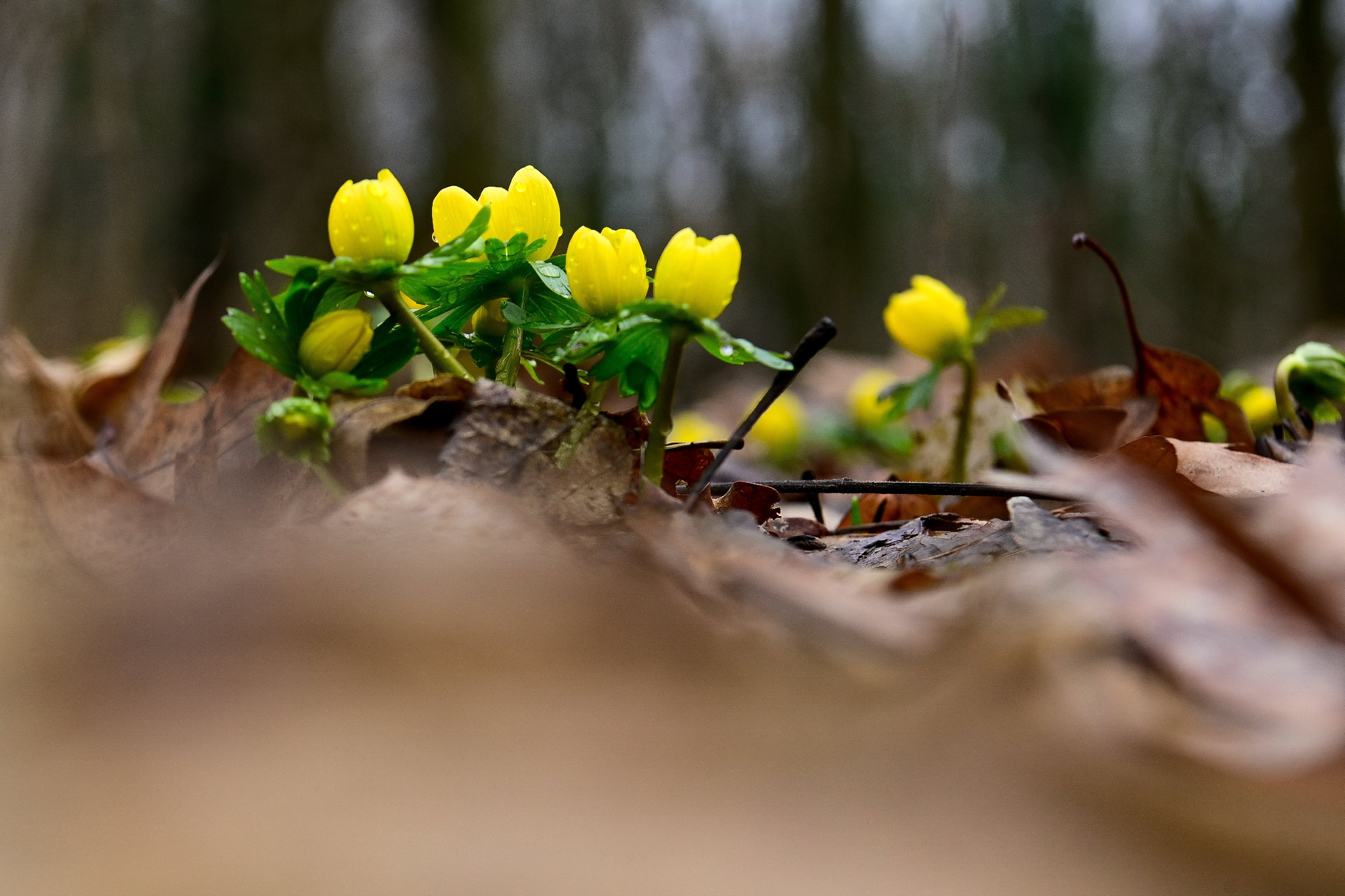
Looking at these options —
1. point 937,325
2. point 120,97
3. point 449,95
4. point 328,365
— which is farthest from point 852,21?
point 328,365

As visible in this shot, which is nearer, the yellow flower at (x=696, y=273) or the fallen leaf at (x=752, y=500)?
the yellow flower at (x=696, y=273)

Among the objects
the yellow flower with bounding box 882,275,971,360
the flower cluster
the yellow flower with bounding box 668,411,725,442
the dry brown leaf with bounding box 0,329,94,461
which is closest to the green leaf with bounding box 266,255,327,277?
the flower cluster

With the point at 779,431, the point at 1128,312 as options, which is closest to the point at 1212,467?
the point at 1128,312

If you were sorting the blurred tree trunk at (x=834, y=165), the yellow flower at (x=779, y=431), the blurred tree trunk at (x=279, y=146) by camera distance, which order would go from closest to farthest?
the yellow flower at (x=779, y=431), the blurred tree trunk at (x=279, y=146), the blurred tree trunk at (x=834, y=165)

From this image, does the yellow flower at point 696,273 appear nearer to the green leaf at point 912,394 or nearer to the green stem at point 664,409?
the green stem at point 664,409

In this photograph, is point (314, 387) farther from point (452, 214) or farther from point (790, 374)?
point (790, 374)

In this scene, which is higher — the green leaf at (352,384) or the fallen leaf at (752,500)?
the green leaf at (352,384)

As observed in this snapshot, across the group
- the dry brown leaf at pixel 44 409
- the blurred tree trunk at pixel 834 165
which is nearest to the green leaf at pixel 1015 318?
the dry brown leaf at pixel 44 409

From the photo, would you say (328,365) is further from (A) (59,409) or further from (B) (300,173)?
(B) (300,173)
